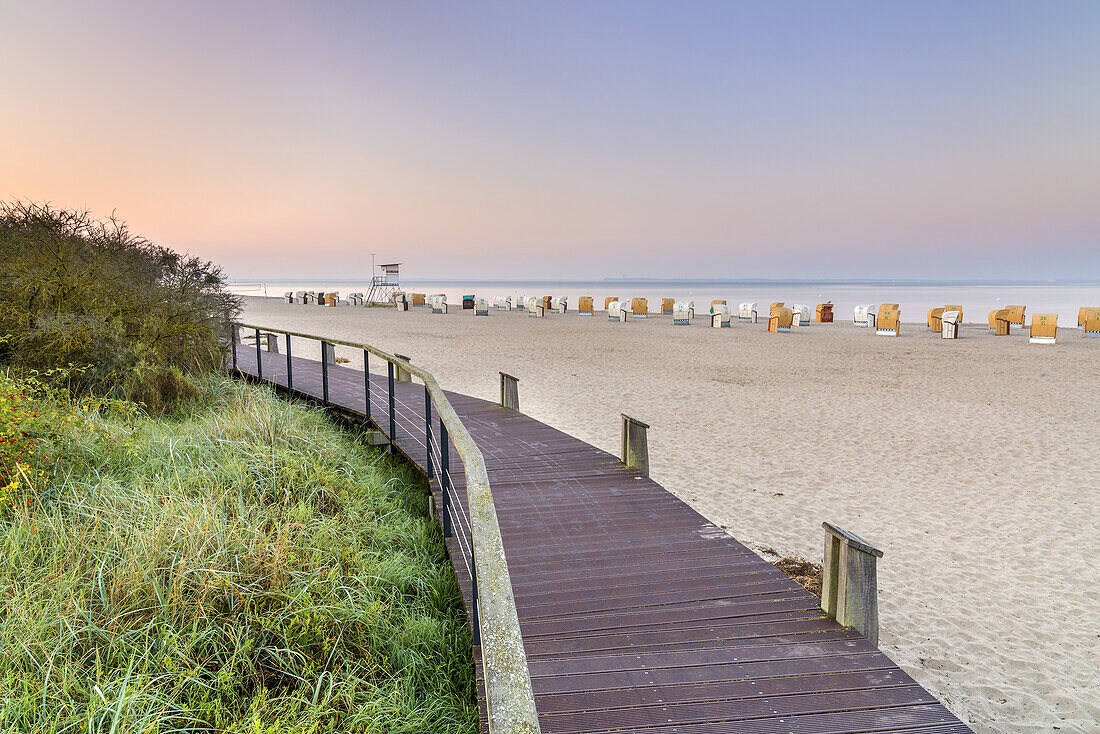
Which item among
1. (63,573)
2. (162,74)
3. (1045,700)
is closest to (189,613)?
(63,573)

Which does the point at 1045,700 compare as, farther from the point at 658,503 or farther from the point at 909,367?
the point at 909,367

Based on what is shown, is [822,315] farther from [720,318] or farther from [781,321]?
[720,318]

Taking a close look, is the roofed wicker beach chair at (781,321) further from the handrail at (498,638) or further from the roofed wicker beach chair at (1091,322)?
the handrail at (498,638)

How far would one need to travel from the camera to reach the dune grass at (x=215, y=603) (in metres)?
2.54

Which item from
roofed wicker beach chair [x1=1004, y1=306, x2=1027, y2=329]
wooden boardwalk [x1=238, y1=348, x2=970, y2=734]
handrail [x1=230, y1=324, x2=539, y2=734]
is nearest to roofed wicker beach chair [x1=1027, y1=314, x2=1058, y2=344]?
roofed wicker beach chair [x1=1004, y1=306, x2=1027, y2=329]

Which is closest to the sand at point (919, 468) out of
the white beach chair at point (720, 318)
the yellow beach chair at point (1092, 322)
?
the yellow beach chair at point (1092, 322)

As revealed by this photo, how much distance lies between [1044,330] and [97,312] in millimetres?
25952

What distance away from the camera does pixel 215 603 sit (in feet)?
10.00

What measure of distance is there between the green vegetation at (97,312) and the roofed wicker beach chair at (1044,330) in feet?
80.4

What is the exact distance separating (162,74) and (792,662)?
19.8 metres

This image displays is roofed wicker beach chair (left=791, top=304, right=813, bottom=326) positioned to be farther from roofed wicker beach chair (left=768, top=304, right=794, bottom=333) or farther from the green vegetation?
the green vegetation

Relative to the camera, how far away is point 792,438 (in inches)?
332

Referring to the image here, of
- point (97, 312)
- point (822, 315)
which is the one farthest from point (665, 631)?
point (822, 315)

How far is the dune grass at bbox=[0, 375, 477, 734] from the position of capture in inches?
100
